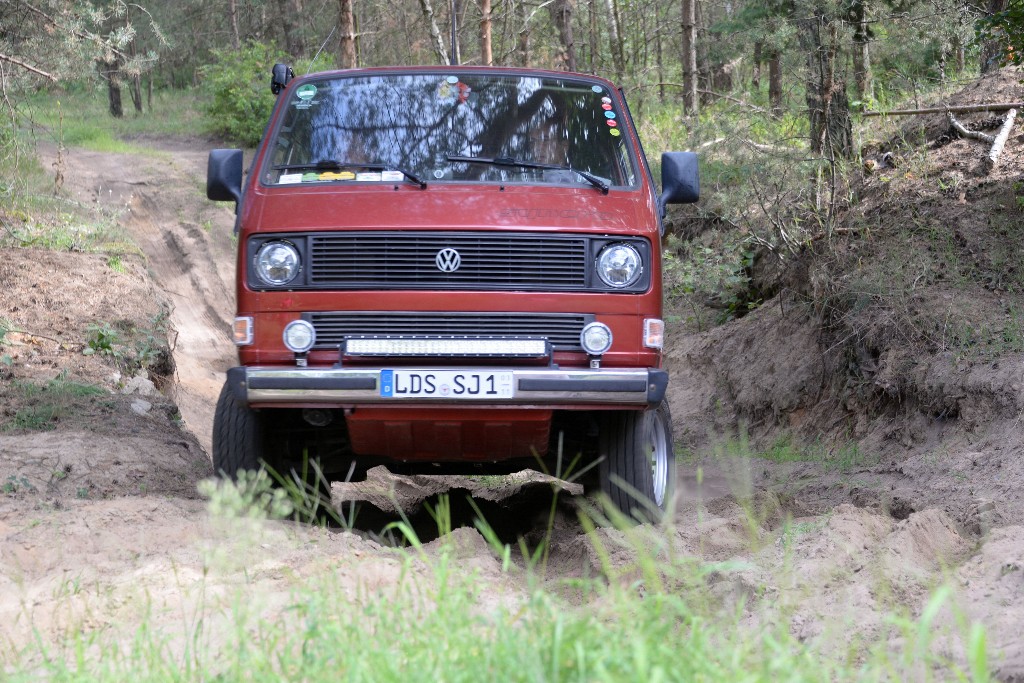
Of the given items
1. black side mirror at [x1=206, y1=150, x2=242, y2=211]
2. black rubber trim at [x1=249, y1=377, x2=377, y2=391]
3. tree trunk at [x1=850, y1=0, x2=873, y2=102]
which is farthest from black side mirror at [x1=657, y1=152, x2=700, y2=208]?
tree trunk at [x1=850, y1=0, x2=873, y2=102]

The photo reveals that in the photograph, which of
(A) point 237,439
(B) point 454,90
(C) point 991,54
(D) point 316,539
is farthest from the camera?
(C) point 991,54

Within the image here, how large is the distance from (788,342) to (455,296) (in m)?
5.26

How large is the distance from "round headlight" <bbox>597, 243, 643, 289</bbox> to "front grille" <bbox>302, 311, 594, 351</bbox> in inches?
12.2

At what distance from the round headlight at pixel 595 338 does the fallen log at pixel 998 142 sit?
5582 millimetres

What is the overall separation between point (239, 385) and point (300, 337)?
1.09 feet

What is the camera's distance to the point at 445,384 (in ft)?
14.8

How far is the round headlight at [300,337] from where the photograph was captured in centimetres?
458

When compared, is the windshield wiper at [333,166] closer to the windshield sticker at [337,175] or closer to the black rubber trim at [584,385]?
the windshield sticker at [337,175]

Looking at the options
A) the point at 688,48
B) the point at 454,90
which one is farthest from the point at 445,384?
the point at 688,48

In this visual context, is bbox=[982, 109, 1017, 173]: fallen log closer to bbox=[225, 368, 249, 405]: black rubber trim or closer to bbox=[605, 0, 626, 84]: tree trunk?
bbox=[225, 368, 249, 405]: black rubber trim

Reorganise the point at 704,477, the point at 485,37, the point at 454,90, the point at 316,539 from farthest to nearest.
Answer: the point at 485,37, the point at 704,477, the point at 454,90, the point at 316,539

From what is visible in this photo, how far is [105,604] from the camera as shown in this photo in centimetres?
356

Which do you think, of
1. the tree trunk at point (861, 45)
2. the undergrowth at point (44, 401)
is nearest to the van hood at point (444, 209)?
the undergrowth at point (44, 401)

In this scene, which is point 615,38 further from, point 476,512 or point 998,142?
point 476,512
